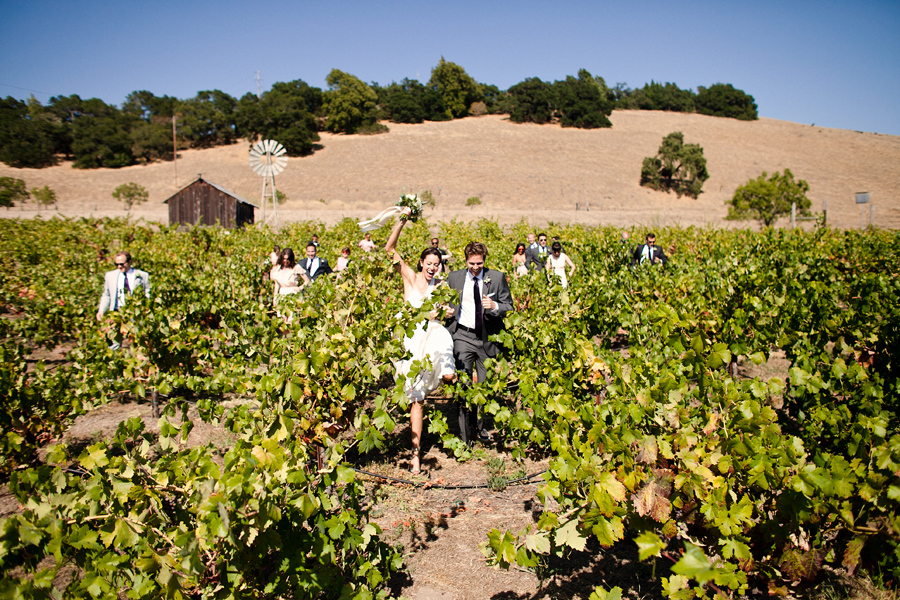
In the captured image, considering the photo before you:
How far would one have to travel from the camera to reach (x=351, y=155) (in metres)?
52.6

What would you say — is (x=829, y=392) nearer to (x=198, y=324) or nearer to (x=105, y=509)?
(x=105, y=509)

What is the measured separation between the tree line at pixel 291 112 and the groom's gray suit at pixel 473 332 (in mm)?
53966

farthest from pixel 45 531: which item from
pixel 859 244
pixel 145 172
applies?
pixel 145 172

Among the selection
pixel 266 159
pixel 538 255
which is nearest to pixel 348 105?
pixel 266 159

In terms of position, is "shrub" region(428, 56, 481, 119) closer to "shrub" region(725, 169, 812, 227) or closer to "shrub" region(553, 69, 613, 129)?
"shrub" region(553, 69, 613, 129)

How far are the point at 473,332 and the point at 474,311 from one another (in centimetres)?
17

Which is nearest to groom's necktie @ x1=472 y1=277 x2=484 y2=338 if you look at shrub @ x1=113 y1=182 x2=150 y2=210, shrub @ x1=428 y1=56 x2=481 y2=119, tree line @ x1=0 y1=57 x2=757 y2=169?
shrub @ x1=113 y1=182 x2=150 y2=210

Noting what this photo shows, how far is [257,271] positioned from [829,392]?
6195 millimetres

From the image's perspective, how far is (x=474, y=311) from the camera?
4.09 m

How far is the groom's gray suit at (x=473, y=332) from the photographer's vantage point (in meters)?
4.08

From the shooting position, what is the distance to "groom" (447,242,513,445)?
13.4ft

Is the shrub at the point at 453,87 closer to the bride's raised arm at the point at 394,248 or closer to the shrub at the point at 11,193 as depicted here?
the shrub at the point at 11,193

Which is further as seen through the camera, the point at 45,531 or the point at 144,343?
the point at 144,343

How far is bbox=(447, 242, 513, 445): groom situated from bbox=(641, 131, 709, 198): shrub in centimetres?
4798
